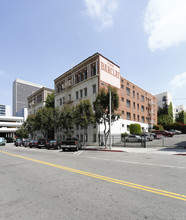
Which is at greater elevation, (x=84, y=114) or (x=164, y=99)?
(x=164, y=99)

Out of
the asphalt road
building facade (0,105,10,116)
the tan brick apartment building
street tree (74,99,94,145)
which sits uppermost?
building facade (0,105,10,116)

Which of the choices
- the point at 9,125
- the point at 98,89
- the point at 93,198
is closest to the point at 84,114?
the point at 98,89

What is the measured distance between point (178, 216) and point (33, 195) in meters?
3.65

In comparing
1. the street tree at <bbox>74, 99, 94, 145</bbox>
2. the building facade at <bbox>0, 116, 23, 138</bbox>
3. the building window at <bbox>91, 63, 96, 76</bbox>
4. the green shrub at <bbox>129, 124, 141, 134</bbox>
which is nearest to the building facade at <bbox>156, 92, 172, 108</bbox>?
the green shrub at <bbox>129, 124, 141, 134</bbox>

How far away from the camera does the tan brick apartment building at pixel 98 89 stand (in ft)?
105

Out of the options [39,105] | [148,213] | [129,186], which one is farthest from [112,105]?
[39,105]

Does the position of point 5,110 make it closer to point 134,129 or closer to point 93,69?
point 93,69

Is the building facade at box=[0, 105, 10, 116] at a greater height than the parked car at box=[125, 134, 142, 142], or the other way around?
the building facade at box=[0, 105, 10, 116]

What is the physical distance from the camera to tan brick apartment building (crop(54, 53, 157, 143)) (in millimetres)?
31922

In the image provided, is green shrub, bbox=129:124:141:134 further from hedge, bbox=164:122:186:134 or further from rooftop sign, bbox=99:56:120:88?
hedge, bbox=164:122:186:134

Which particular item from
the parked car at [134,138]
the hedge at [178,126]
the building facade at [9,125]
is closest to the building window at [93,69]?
the parked car at [134,138]

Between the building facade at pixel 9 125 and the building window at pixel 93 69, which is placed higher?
the building window at pixel 93 69

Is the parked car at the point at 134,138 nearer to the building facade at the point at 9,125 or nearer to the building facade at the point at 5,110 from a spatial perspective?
the building facade at the point at 9,125

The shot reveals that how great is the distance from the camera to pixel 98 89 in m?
31.1
